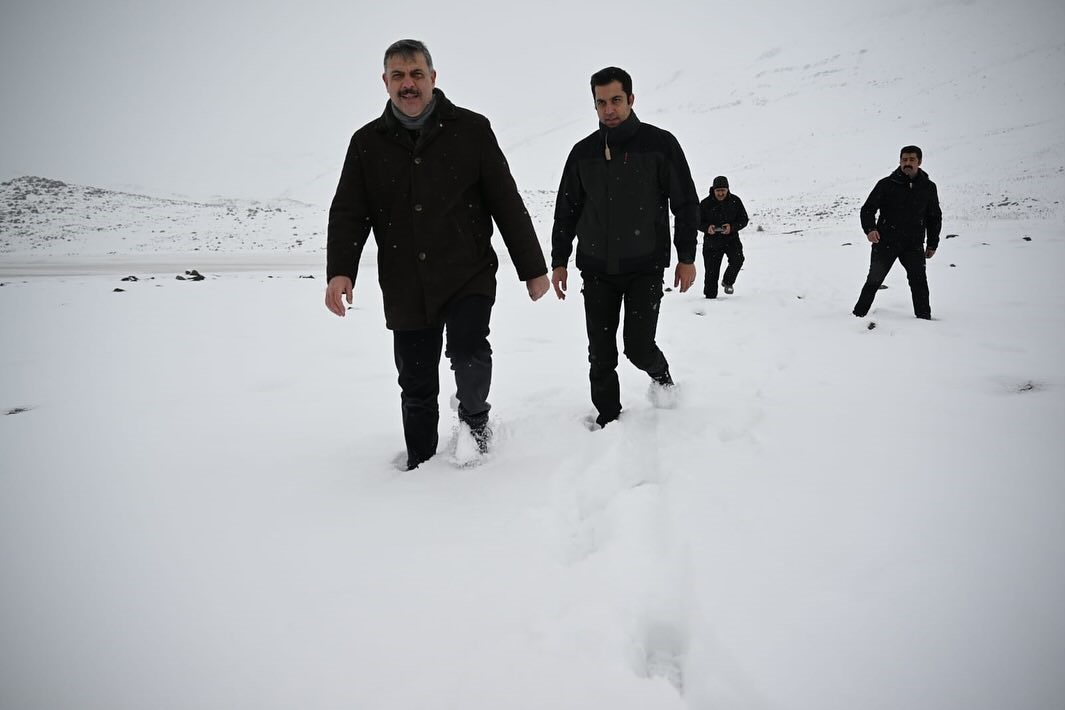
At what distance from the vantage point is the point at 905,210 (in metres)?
5.64

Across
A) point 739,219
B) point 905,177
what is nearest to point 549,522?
point 905,177

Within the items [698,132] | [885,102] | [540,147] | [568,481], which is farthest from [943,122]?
[568,481]

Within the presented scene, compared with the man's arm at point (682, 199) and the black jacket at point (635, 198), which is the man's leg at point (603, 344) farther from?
the man's arm at point (682, 199)

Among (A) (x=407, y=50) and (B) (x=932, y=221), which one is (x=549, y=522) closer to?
(A) (x=407, y=50)

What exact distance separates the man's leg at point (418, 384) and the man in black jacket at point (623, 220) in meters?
0.98

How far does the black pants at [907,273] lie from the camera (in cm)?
548

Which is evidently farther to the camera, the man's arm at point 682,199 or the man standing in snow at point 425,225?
the man's arm at point 682,199

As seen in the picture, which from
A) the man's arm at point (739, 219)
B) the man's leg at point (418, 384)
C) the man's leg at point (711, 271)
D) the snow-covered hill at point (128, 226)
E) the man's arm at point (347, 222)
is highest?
the snow-covered hill at point (128, 226)

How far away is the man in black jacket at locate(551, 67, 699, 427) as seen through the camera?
299 centimetres

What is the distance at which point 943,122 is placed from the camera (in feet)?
112

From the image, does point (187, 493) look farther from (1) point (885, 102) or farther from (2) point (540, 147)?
(2) point (540, 147)

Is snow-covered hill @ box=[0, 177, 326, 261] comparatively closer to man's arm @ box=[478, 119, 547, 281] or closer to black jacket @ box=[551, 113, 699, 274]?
black jacket @ box=[551, 113, 699, 274]

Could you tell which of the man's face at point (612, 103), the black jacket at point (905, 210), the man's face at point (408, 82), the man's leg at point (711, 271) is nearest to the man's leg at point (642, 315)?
the man's face at point (612, 103)

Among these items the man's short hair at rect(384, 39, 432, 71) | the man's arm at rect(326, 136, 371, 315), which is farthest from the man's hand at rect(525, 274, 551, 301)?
the man's short hair at rect(384, 39, 432, 71)
